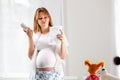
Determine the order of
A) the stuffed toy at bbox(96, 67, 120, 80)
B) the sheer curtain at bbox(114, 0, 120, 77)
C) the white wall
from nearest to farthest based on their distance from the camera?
the stuffed toy at bbox(96, 67, 120, 80)
the sheer curtain at bbox(114, 0, 120, 77)
the white wall

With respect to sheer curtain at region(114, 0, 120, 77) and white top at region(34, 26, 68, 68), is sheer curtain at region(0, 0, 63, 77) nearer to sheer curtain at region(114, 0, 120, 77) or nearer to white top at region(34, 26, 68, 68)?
sheer curtain at region(114, 0, 120, 77)

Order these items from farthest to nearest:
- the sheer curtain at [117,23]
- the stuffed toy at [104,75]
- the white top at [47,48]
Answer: the sheer curtain at [117,23] < the white top at [47,48] < the stuffed toy at [104,75]

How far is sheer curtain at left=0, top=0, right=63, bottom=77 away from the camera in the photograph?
2.09 m

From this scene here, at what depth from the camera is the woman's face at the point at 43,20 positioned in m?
1.53

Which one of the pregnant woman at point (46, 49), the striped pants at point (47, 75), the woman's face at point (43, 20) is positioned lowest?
the striped pants at point (47, 75)

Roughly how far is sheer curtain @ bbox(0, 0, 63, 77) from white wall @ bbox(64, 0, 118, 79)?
147 mm

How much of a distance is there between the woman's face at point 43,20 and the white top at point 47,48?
43 millimetres

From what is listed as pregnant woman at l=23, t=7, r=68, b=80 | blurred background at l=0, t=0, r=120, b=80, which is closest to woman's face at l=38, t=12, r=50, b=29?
pregnant woman at l=23, t=7, r=68, b=80

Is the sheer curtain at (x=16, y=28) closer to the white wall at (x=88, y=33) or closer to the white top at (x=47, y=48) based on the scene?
the white wall at (x=88, y=33)

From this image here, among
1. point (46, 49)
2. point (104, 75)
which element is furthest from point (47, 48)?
point (104, 75)

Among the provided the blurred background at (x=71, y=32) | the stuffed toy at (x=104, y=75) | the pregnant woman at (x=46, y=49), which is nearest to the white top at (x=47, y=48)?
the pregnant woman at (x=46, y=49)

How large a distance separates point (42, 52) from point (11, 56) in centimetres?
67

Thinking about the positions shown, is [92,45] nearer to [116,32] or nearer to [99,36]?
[99,36]

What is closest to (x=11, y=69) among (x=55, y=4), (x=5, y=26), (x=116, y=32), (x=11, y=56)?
(x=11, y=56)
